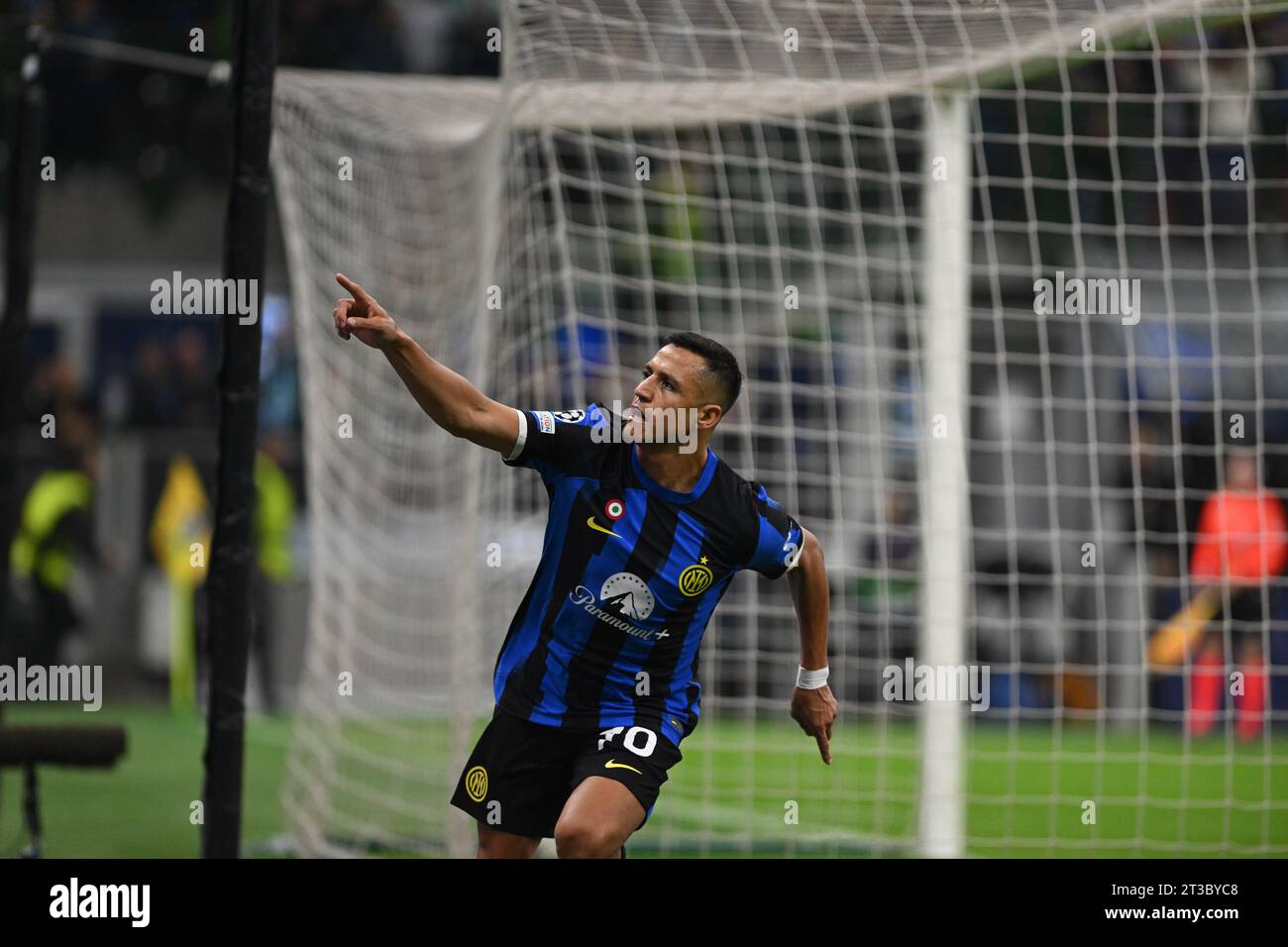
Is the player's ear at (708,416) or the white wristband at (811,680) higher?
the player's ear at (708,416)

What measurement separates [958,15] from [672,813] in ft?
14.9

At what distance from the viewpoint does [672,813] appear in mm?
9062

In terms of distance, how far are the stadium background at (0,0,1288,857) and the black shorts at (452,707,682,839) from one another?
3581 mm

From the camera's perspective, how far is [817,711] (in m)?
4.78

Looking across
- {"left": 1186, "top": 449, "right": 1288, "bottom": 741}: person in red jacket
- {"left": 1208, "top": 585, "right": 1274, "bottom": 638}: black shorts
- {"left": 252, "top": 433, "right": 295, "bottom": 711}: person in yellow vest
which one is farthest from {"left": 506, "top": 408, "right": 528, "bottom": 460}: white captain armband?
{"left": 1208, "top": 585, "right": 1274, "bottom": 638}: black shorts

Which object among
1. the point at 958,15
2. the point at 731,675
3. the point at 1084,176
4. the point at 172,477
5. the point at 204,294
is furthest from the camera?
the point at 1084,176

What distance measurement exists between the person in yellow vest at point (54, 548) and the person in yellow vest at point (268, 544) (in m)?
1.26

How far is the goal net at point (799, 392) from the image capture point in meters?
6.96

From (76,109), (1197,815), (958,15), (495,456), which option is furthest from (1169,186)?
(76,109)

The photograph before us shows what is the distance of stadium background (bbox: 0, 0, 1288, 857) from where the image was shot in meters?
9.95

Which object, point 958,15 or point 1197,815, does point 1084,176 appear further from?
point 958,15

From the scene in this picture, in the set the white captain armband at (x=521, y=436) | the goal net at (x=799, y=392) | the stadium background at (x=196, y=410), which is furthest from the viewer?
the stadium background at (x=196, y=410)

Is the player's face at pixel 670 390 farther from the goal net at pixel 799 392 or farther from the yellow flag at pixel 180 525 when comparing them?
the yellow flag at pixel 180 525

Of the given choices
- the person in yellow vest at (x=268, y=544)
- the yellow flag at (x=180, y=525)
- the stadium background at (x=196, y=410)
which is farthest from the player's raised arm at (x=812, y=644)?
the yellow flag at (x=180, y=525)
